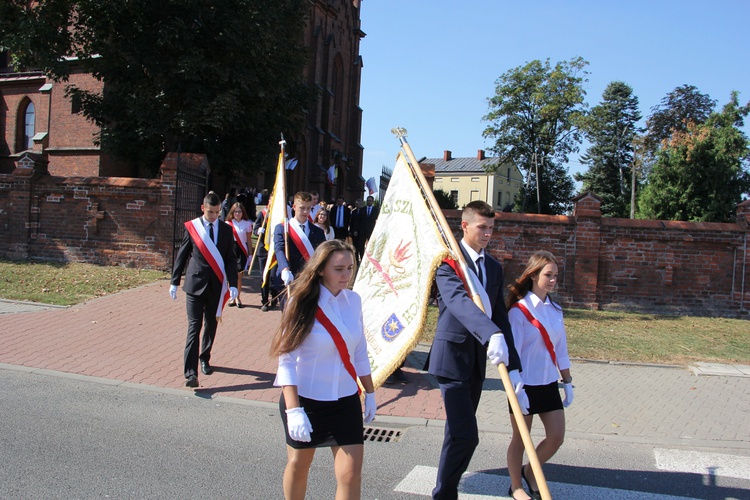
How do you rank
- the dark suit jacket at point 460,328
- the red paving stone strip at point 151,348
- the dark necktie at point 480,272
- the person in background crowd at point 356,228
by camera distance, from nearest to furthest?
the dark suit jacket at point 460,328, the dark necktie at point 480,272, the red paving stone strip at point 151,348, the person in background crowd at point 356,228

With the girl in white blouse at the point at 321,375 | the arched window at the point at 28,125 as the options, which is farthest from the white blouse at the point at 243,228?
the arched window at the point at 28,125

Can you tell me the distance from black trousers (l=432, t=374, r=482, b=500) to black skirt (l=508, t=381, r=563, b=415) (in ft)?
1.93

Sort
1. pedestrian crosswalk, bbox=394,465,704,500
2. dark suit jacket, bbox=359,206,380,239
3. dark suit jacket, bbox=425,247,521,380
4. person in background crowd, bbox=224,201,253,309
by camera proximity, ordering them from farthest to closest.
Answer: dark suit jacket, bbox=359,206,380,239 < person in background crowd, bbox=224,201,253,309 < pedestrian crosswalk, bbox=394,465,704,500 < dark suit jacket, bbox=425,247,521,380

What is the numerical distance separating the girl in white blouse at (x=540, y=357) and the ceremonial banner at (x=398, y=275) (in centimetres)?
71

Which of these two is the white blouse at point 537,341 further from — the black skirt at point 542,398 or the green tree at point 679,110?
the green tree at point 679,110

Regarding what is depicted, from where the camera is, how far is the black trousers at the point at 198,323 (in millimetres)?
7047

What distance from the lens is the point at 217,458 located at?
5.05m

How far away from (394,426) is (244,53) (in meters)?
13.6

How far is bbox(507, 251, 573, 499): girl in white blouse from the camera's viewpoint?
4355mm

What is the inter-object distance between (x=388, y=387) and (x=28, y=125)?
33.4 meters

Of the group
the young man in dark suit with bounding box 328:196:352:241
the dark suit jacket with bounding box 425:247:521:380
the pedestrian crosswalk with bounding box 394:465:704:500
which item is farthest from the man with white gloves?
the young man in dark suit with bounding box 328:196:352:241

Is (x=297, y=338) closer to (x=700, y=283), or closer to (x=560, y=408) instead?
(x=560, y=408)

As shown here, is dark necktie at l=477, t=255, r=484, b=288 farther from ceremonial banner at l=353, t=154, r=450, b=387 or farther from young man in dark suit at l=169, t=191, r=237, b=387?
young man in dark suit at l=169, t=191, r=237, b=387

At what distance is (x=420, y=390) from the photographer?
297 inches
